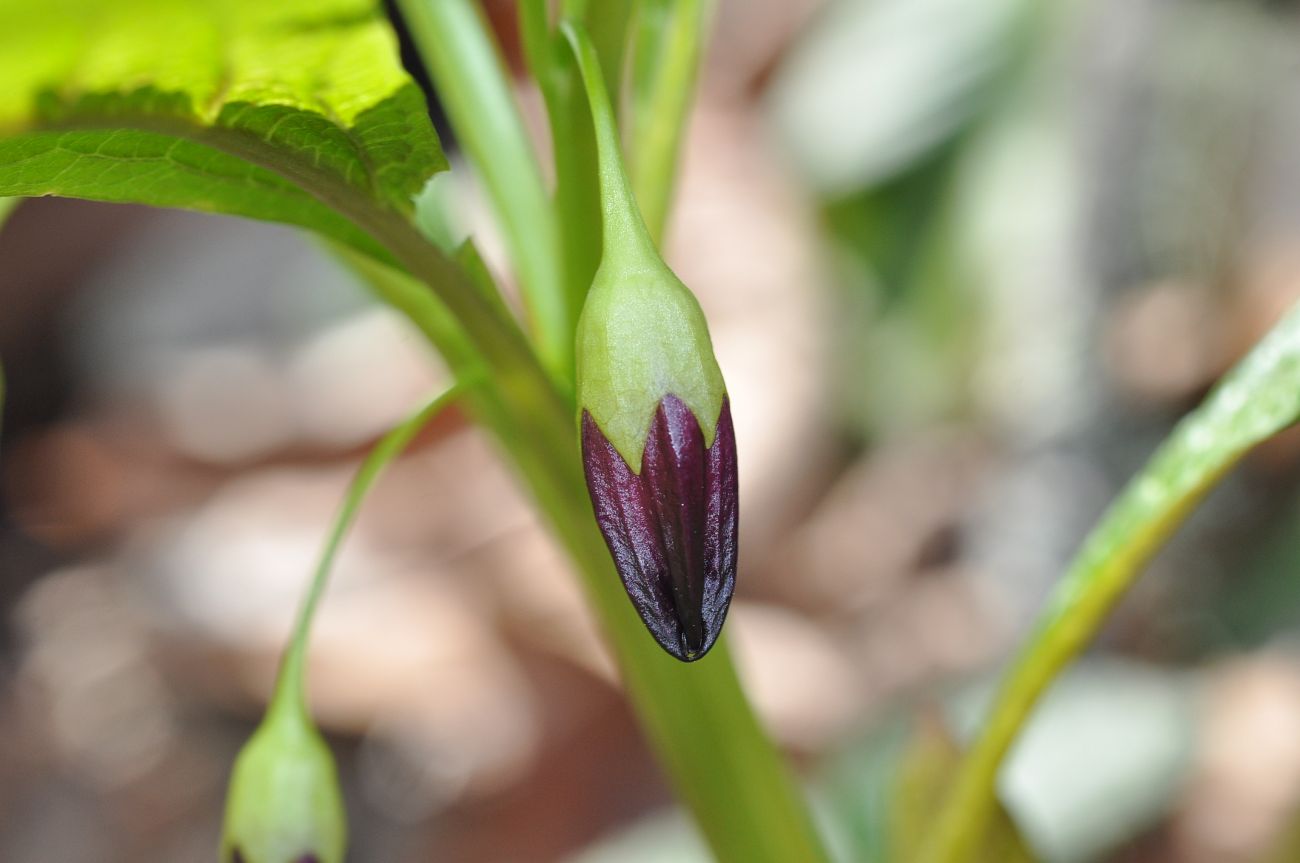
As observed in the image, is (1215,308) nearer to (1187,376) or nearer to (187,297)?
(1187,376)

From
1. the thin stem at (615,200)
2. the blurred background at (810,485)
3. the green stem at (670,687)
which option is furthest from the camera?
the blurred background at (810,485)

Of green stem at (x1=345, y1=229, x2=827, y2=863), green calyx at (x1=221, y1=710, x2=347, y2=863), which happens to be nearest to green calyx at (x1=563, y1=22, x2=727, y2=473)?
green stem at (x1=345, y1=229, x2=827, y2=863)

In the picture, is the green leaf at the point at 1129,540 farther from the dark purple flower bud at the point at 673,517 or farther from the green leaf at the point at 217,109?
the green leaf at the point at 217,109

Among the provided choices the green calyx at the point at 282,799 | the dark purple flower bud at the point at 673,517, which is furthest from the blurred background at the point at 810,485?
the dark purple flower bud at the point at 673,517

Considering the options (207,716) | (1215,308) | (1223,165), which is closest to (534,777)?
(207,716)

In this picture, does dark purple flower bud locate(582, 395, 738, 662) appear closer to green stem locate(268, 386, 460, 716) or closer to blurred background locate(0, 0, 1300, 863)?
green stem locate(268, 386, 460, 716)

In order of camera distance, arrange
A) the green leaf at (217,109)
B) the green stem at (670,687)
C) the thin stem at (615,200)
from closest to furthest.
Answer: the green leaf at (217,109)
the thin stem at (615,200)
the green stem at (670,687)

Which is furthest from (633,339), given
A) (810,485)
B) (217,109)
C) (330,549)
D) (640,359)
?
(810,485)
